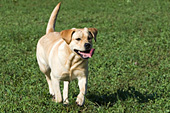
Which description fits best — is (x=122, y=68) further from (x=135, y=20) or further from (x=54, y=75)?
(x=135, y=20)

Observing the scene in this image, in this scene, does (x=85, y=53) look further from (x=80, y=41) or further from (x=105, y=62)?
(x=105, y=62)

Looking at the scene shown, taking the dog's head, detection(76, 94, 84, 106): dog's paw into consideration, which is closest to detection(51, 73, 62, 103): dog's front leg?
detection(76, 94, 84, 106): dog's paw

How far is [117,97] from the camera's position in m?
5.55

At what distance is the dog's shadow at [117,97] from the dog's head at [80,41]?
120 centimetres

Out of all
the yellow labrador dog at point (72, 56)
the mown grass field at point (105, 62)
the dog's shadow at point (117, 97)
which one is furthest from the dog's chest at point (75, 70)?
the dog's shadow at point (117, 97)

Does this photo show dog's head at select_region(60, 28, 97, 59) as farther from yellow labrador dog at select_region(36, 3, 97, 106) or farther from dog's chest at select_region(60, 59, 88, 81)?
dog's chest at select_region(60, 59, 88, 81)

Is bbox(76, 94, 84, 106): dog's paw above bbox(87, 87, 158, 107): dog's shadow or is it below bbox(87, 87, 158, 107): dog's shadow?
above

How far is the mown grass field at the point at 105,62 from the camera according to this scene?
551cm

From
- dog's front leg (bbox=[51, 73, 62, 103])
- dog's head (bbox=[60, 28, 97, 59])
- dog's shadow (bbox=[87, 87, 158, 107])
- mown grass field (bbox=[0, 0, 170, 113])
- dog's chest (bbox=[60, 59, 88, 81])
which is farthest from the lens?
dog's shadow (bbox=[87, 87, 158, 107])

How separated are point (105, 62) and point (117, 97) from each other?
8.55ft

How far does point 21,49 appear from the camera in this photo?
9.55m

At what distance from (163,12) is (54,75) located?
1229cm

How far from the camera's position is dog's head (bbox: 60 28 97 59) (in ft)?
15.7

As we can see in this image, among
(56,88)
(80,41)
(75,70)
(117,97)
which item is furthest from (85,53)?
(117,97)
